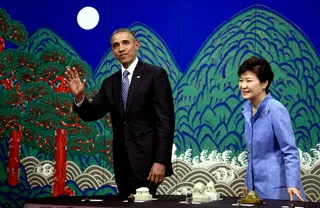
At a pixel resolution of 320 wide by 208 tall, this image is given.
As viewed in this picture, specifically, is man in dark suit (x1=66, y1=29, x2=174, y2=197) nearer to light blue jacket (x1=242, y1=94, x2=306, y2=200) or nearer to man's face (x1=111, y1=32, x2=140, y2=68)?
man's face (x1=111, y1=32, x2=140, y2=68)

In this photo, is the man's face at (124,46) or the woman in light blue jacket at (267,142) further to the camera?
the man's face at (124,46)

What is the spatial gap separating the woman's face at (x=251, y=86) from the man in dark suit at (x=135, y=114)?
19.4 inches

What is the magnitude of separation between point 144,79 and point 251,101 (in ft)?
2.26

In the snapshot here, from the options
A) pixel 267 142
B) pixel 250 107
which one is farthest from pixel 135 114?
pixel 267 142

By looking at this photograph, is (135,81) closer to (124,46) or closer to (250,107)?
(124,46)

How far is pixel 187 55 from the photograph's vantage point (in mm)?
5578

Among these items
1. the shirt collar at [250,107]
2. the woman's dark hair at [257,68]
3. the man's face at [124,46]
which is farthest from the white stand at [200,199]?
the man's face at [124,46]

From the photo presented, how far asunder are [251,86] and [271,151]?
15.0 inches

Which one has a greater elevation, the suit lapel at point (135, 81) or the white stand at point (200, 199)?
the suit lapel at point (135, 81)

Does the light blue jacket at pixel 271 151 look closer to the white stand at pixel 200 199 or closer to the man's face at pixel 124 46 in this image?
the white stand at pixel 200 199

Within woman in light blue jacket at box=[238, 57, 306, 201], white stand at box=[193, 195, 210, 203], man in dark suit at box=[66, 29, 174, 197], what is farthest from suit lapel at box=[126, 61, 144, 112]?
white stand at box=[193, 195, 210, 203]

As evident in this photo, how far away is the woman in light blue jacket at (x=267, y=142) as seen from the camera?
3.08 meters

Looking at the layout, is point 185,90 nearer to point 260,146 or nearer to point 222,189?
point 222,189

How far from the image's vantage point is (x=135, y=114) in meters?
3.51
